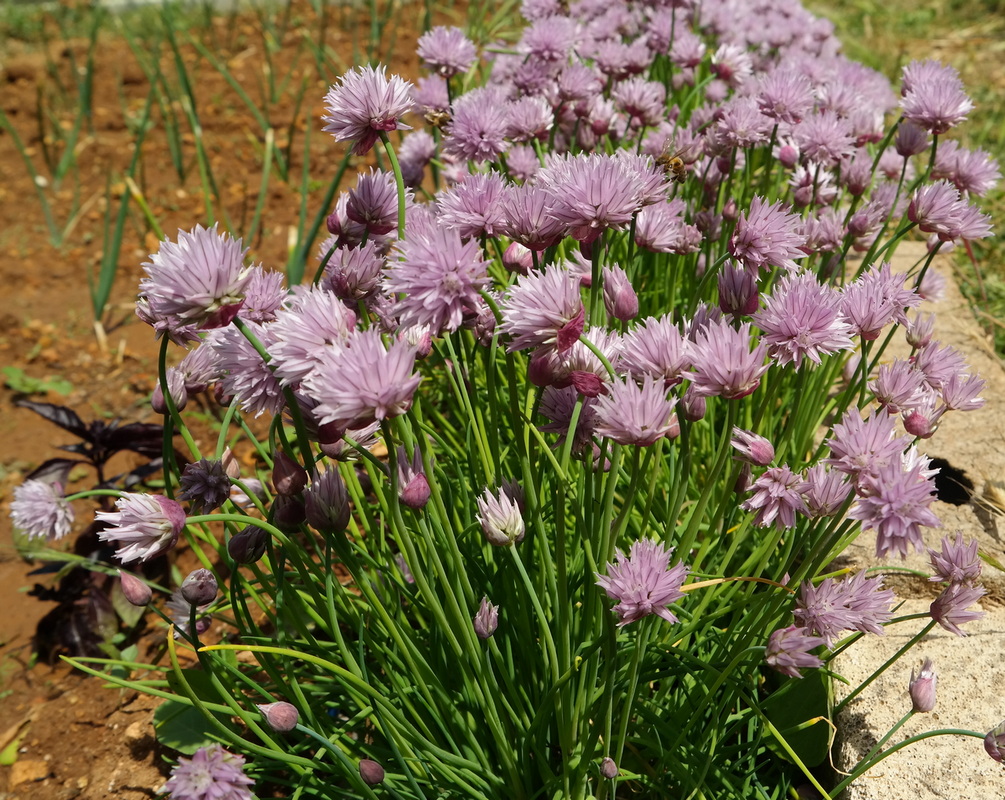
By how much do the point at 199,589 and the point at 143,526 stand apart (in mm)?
176

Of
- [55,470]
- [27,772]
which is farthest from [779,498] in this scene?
[55,470]

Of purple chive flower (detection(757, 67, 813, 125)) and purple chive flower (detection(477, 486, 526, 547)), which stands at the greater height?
purple chive flower (detection(757, 67, 813, 125))

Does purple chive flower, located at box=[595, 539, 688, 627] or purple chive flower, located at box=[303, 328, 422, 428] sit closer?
purple chive flower, located at box=[303, 328, 422, 428]

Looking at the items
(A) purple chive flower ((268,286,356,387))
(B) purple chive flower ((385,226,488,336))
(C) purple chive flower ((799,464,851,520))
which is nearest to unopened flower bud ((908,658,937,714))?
(C) purple chive flower ((799,464,851,520))

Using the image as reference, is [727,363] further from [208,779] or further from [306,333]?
[208,779]

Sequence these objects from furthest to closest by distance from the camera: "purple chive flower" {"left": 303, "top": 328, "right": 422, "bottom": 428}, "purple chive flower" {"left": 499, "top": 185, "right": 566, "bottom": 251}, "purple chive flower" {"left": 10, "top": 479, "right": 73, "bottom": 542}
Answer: "purple chive flower" {"left": 10, "top": 479, "right": 73, "bottom": 542} → "purple chive flower" {"left": 499, "top": 185, "right": 566, "bottom": 251} → "purple chive flower" {"left": 303, "top": 328, "right": 422, "bottom": 428}

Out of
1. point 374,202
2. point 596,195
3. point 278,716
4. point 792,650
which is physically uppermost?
point 596,195

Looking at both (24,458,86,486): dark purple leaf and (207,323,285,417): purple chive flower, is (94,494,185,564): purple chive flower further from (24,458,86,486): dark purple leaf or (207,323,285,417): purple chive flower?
(24,458,86,486): dark purple leaf

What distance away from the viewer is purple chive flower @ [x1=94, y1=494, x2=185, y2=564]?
43.1 inches

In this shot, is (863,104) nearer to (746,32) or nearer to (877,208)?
(877,208)

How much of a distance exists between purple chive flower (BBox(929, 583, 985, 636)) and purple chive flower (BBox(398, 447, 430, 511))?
0.84m

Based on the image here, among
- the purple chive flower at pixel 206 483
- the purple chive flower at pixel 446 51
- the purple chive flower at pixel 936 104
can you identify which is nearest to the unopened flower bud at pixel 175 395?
the purple chive flower at pixel 206 483

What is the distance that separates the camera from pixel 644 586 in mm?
1066

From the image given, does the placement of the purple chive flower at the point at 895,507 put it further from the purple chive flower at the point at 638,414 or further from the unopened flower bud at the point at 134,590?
the unopened flower bud at the point at 134,590
